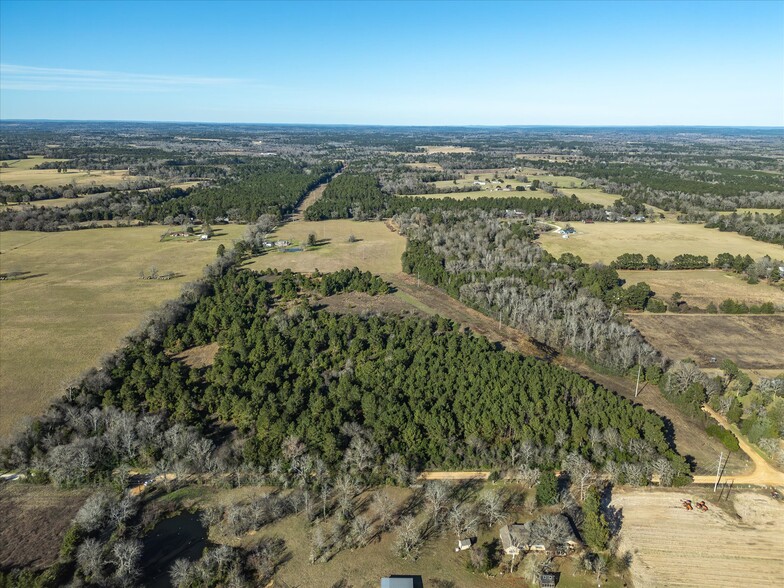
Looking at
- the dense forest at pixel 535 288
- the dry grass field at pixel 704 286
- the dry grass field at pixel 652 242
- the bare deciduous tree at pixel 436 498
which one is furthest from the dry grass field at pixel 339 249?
the bare deciduous tree at pixel 436 498

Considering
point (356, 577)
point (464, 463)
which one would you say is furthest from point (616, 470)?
point (356, 577)

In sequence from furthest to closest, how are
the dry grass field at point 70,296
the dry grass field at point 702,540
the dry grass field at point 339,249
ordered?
the dry grass field at point 339,249 → the dry grass field at point 70,296 → the dry grass field at point 702,540

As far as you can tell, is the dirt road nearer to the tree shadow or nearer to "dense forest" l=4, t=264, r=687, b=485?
"dense forest" l=4, t=264, r=687, b=485

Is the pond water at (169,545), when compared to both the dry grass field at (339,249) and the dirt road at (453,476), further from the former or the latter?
the dry grass field at (339,249)

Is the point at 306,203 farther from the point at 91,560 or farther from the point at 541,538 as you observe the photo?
the point at 541,538

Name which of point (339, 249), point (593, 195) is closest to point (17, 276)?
point (339, 249)

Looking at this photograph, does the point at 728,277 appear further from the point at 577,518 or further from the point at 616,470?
the point at 577,518

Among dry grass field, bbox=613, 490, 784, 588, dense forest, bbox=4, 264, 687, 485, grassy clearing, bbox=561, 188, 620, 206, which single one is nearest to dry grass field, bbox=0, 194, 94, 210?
dense forest, bbox=4, 264, 687, 485
